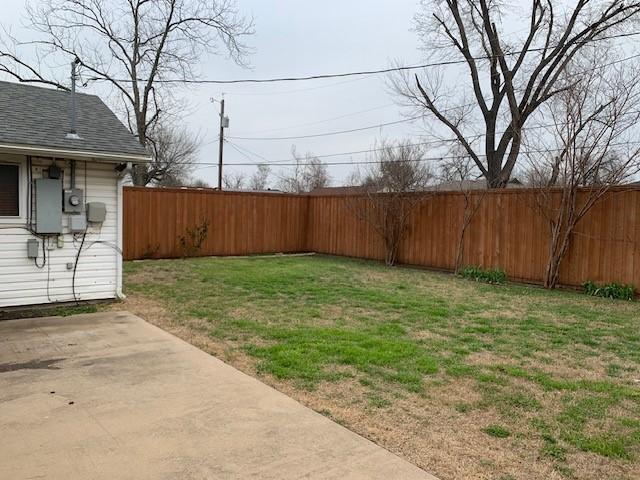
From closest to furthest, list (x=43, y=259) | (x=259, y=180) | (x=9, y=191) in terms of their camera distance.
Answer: (x=9, y=191)
(x=43, y=259)
(x=259, y=180)

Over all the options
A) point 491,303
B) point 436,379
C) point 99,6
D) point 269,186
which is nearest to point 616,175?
point 491,303

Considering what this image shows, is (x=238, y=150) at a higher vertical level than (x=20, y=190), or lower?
higher

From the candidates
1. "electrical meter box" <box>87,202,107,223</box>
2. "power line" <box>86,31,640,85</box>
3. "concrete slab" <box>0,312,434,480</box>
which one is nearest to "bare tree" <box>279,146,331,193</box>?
"power line" <box>86,31,640,85</box>

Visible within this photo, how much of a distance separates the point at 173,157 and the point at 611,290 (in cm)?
2563

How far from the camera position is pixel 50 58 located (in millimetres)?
18469

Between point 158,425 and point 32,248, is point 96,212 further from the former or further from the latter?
point 158,425

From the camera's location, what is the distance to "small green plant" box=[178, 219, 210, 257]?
13258 millimetres

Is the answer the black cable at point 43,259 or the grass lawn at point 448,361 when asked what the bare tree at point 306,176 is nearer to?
the grass lawn at point 448,361

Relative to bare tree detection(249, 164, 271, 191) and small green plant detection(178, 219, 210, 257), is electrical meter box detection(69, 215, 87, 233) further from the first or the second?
bare tree detection(249, 164, 271, 191)

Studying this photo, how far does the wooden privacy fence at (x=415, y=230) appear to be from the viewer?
8.62 m

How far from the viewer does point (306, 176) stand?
41.3 meters

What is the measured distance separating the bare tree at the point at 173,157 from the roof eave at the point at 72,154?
62.8 feet

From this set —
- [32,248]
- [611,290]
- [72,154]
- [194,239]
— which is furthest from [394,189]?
[32,248]

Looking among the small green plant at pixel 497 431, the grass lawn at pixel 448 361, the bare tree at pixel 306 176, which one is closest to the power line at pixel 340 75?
the grass lawn at pixel 448 361
